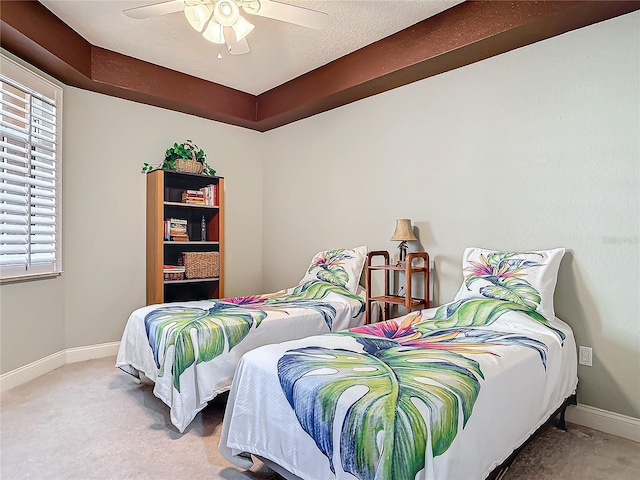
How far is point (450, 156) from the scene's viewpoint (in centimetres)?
319

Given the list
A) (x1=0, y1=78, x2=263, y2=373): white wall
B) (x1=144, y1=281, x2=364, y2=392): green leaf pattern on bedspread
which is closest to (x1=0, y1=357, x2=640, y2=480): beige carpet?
(x1=144, y1=281, x2=364, y2=392): green leaf pattern on bedspread

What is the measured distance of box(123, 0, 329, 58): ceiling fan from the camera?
2.31m

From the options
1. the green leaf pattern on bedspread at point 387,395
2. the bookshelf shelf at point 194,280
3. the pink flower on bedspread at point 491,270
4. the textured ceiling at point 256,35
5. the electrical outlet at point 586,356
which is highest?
the textured ceiling at point 256,35

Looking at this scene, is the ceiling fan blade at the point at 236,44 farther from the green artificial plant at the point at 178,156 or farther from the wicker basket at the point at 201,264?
the wicker basket at the point at 201,264

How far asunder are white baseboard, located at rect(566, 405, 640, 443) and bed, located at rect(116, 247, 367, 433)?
5.12 ft

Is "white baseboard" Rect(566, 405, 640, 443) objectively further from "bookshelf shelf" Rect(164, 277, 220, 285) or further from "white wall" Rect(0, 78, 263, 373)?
"white wall" Rect(0, 78, 263, 373)

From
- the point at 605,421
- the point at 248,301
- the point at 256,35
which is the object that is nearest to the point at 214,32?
the point at 256,35

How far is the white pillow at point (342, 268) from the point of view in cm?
357

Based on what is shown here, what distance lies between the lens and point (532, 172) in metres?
2.75

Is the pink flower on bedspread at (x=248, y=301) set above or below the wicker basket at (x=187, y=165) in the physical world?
below

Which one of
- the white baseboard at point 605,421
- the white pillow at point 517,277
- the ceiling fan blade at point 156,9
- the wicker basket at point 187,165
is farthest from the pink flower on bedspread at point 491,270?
the wicker basket at point 187,165

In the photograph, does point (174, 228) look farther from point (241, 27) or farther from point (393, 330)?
point (393, 330)

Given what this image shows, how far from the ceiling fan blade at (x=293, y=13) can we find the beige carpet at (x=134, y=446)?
7.91 ft

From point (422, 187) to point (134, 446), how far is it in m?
2.65
